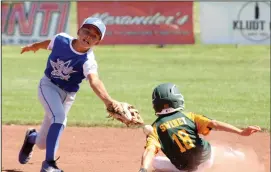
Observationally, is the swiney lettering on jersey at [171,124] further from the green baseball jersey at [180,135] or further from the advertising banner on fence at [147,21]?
the advertising banner on fence at [147,21]

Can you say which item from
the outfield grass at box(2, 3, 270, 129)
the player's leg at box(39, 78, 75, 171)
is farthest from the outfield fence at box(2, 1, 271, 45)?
the player's leg at box(39, 78, 75, 171)

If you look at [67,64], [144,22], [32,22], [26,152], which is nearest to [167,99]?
[67,64]

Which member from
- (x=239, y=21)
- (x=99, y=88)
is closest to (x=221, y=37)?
(x=239, y=21)

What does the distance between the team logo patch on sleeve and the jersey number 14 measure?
5.35 ft

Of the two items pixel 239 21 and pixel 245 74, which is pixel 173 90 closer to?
pixel 245 74

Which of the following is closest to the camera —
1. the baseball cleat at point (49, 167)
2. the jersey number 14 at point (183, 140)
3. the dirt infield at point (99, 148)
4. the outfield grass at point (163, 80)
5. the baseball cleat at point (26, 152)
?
the jersey number 14 at point (183, 140)

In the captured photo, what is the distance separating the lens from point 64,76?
7090 mm

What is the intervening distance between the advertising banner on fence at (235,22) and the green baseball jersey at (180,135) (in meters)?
18.7

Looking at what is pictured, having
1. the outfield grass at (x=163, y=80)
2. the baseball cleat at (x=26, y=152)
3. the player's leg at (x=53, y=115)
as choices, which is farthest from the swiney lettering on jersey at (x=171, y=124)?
the outfield grass at (x=163, y=80)

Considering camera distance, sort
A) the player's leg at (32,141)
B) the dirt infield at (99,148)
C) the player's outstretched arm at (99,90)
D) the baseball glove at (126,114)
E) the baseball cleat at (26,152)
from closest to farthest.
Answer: the baseball glove at (126,114)
the player's outstretched arm at (99,90)
the player's leg at (32,141)
the baseball cleat at (26,152)
the dirt infield at (99,148)

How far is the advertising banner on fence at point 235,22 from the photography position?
24.2 meters

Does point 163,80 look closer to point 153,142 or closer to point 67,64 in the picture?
A: point 67,64

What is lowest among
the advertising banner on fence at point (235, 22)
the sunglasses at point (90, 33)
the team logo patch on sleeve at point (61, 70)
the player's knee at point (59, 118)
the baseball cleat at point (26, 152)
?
the advertising banner on fence at point (235, 22)

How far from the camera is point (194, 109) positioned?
12648mm
